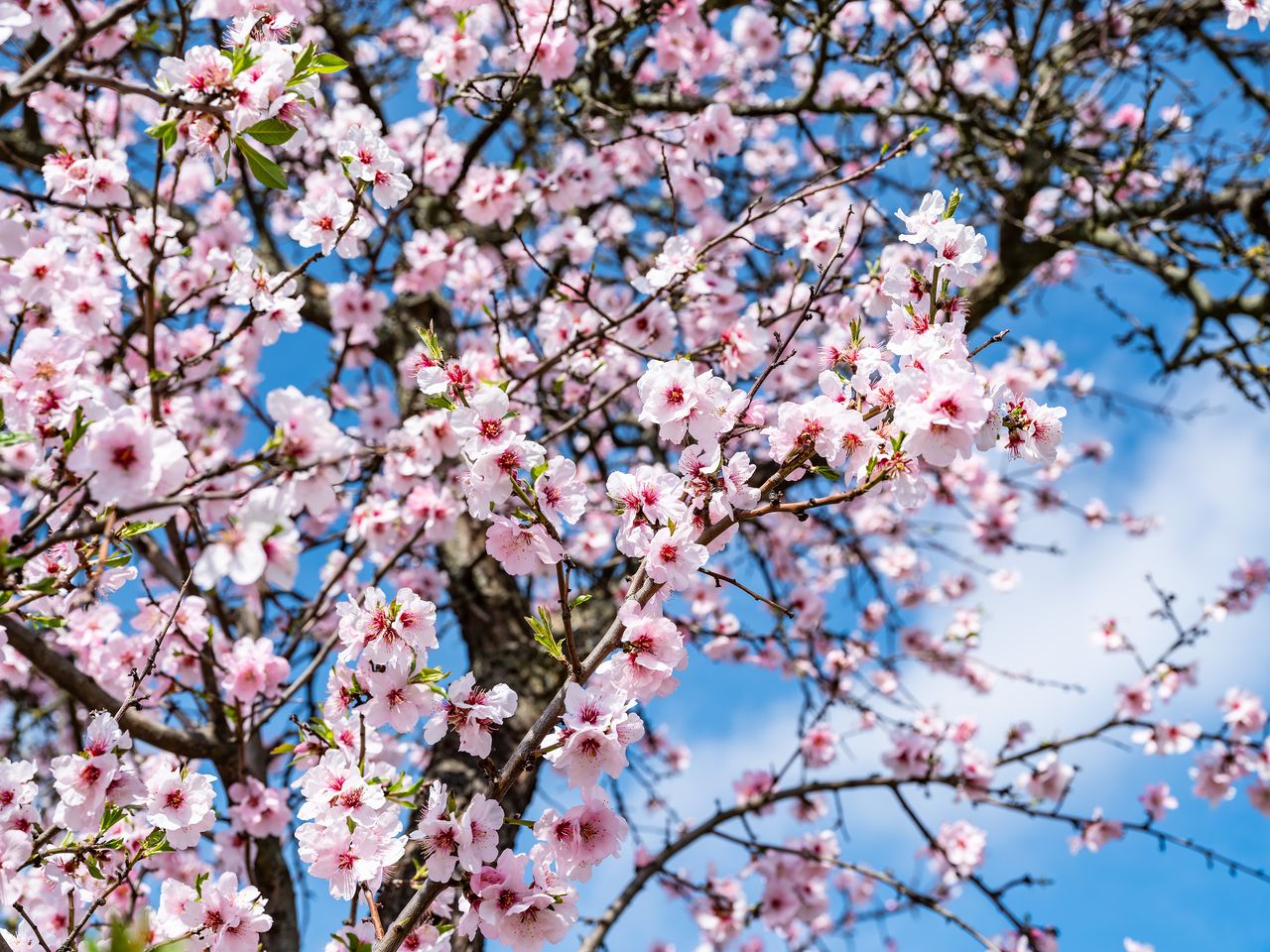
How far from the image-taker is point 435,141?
13.1 ft

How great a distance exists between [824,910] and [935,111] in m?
3.66

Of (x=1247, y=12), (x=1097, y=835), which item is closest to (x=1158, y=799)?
(x=1097, y=835)

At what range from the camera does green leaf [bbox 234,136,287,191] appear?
5.46 ft

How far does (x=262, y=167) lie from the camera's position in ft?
5.55

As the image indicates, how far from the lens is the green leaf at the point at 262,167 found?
1.66 metres

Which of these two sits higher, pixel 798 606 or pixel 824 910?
pixel 798 606

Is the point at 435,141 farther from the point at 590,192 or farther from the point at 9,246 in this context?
the point at 9,246

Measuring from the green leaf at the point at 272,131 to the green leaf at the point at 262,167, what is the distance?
0.11 ft

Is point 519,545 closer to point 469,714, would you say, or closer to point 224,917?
point 469,714

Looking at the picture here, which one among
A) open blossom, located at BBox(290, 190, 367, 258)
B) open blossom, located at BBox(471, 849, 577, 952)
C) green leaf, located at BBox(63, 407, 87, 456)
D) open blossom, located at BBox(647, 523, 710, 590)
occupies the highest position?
open blossom, located at BBox(290, 190, 367, 258)

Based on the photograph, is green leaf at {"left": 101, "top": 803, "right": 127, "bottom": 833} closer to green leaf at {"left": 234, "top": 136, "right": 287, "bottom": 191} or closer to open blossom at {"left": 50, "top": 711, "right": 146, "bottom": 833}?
open blossom at {"left": 50, "top": 711, "right": 146, "bottom": 833}

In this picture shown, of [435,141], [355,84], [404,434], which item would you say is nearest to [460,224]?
[355,84]

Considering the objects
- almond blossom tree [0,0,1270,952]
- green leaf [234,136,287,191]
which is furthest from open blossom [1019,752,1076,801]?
green leaf [234,136,287,191]

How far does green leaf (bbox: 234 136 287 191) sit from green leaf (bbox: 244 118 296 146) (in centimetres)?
3
